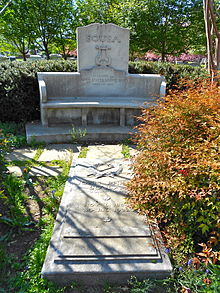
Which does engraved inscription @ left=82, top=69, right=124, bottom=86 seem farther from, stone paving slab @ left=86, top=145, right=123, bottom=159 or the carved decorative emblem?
Result: stone paving slab @ left=86, top=145, right=123, bottom=159

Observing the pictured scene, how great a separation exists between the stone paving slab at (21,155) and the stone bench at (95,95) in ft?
3.14

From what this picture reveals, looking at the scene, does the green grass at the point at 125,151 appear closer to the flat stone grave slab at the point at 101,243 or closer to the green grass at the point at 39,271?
the flat stone grave slab at the point at 101,243

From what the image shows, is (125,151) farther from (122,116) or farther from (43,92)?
(43,92)

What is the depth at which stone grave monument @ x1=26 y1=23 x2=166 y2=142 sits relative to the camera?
5176mm

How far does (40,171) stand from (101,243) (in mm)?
1971

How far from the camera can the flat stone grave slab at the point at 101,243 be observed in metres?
1.88

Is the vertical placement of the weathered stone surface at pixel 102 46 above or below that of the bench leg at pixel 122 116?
above

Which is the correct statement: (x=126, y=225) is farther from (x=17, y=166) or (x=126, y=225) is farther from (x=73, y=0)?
(x=73, y=0)

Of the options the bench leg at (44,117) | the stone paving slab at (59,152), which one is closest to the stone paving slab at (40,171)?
the stone paving slab at (59,152)

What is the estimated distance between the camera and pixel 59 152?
14.6 feet

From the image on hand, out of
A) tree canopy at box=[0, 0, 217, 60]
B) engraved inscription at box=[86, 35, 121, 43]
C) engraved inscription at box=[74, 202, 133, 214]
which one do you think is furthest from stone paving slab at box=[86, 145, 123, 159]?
tree canopy at box=[0, 0, 217, 60]

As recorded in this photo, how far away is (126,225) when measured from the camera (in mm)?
2307

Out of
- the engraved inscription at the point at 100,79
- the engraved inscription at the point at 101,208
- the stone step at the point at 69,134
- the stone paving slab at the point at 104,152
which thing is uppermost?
the engraved inscription at the point at 100,79

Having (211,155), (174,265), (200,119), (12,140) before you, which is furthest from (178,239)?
(12,140)
